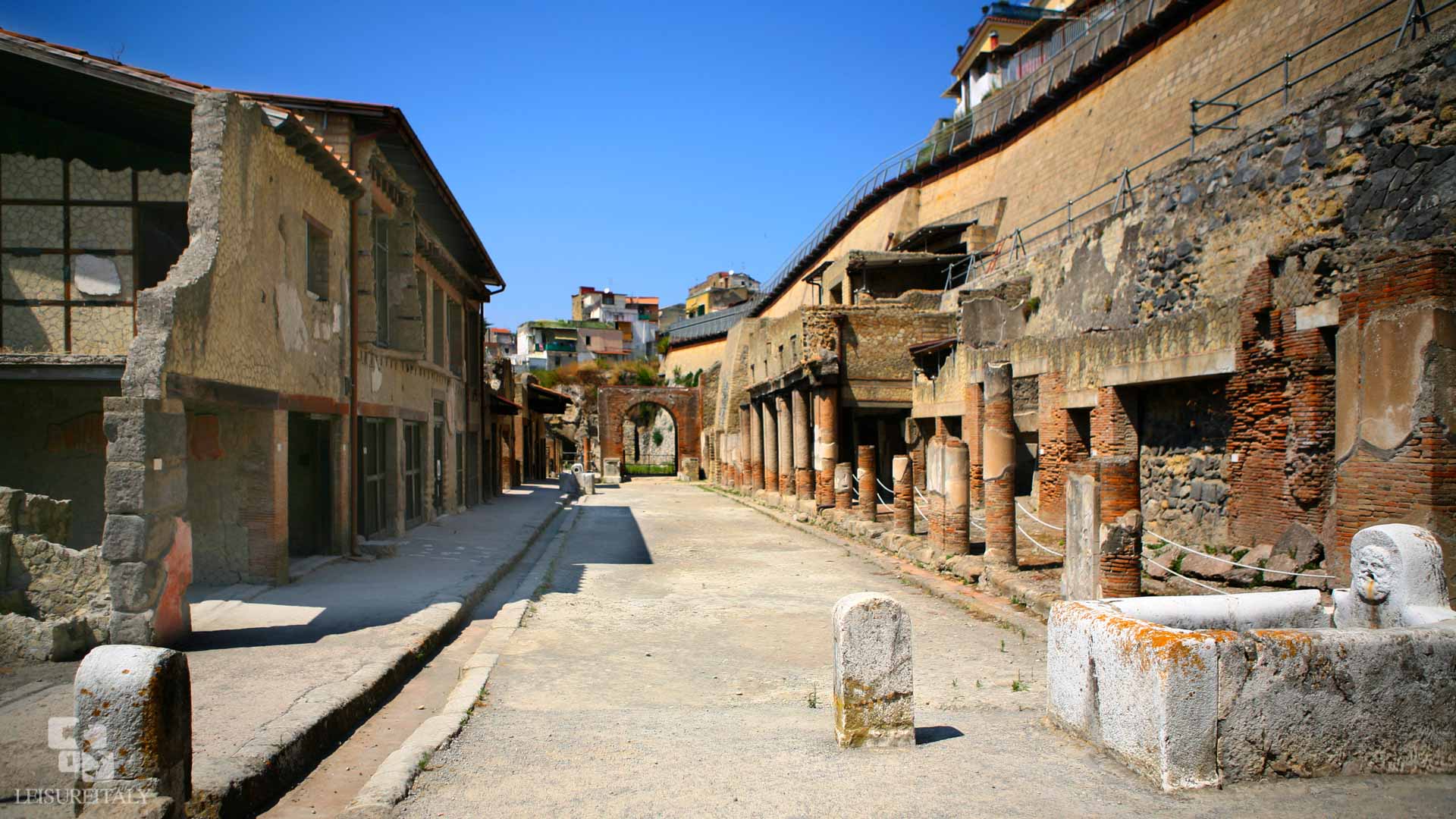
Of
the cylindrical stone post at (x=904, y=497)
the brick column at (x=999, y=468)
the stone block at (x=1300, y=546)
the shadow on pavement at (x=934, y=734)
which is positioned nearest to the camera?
the shadow on pavement at (x=934, y=734)

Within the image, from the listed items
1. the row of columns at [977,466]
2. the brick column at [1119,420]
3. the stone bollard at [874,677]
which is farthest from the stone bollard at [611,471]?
the stone bollard at [874,677]

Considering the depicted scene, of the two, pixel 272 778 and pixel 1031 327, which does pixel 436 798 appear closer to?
pixel 272 778

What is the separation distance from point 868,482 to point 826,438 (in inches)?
181

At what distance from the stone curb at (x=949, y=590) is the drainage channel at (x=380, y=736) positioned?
482 cm

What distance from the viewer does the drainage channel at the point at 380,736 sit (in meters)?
4.45

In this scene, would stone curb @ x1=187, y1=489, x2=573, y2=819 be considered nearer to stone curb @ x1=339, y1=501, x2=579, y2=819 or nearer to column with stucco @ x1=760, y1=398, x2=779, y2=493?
stone curb @ x1=339, y1=501, x2=579, y2=819

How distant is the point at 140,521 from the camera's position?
6.51 m

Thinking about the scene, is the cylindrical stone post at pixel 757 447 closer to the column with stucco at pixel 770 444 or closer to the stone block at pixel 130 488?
the column with stucco at pixel 770 444

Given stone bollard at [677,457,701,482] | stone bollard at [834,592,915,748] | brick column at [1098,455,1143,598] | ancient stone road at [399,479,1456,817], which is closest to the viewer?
ancient stone road at [399,479,1456,817]

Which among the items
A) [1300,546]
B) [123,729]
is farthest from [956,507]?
[123,729]

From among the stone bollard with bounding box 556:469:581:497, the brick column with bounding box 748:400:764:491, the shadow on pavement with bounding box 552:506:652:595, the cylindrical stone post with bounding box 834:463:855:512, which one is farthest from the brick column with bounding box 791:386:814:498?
the stone bollard with bounding box 556:469:581:497

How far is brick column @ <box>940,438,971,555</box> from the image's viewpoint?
1209cm

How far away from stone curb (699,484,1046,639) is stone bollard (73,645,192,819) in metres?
6.59

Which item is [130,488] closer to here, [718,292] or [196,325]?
[196,325]
